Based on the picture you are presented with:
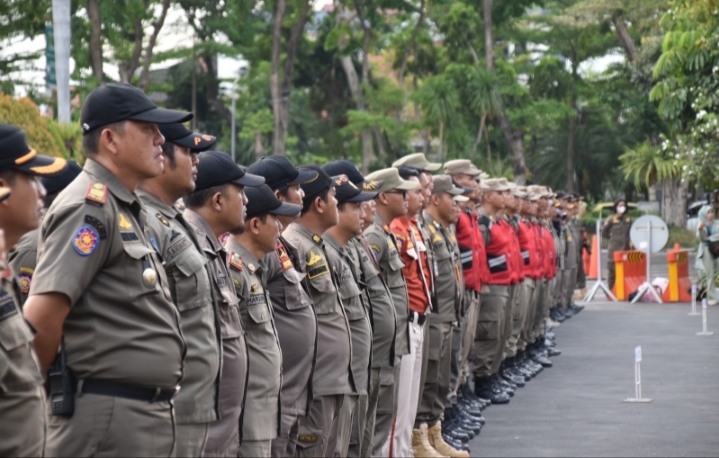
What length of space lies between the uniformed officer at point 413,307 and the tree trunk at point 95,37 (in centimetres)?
1409

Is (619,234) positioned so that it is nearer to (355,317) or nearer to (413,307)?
(413,307)

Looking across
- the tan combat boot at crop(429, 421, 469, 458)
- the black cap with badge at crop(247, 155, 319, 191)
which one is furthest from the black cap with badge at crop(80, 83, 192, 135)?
the tan combat boot at crop(429, 421, 469, 458)

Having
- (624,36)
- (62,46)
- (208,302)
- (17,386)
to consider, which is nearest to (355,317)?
(208,302)

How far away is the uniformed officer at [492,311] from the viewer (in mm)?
12305

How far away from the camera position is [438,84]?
109 ft

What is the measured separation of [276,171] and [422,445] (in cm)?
366

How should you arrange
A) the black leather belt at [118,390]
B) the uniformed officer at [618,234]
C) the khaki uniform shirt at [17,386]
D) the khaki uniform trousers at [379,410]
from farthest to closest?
the uniformed officer at [618,234] → the khaki uniform trousers at [379,410] → the black leather belt at [118,390] → the khaki uniform shirt at [17,386]

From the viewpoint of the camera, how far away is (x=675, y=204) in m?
43.7

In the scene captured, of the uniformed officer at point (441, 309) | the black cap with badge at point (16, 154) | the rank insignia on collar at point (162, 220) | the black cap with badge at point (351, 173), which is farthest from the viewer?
the uniformed officer at point (441, 309)

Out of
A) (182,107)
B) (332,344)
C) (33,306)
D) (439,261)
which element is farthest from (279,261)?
(182,107)

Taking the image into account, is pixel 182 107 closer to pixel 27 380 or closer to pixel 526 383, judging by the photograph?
pixel 526 383

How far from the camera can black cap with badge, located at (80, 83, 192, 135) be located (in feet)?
12.9

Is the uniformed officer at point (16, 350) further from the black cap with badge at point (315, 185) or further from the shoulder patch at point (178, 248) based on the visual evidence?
the black cap with badge at point (315, 185)

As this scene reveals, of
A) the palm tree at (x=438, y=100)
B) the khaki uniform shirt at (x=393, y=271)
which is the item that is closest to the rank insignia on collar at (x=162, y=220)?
Result: the khaki uniform shirt at (x=393, y=271)
